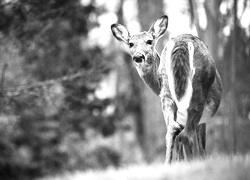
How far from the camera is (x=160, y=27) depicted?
17.9 ft

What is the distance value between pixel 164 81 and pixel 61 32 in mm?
10852

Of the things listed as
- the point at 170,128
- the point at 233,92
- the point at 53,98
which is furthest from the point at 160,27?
the point at 53,98

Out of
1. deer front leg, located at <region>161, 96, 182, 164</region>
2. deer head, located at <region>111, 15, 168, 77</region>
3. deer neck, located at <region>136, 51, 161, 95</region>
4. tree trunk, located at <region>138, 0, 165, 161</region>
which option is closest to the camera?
deer front leg, located at <region>161, 96, 182, 164</region>

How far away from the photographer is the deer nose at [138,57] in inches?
203

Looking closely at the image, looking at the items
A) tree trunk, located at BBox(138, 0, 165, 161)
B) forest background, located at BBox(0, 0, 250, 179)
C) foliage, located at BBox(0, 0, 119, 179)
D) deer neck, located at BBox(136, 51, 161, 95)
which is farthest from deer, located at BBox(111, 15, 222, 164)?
tree trunk, located at BBox(138, 0, 165, 161)

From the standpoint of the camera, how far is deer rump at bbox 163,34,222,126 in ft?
15.1

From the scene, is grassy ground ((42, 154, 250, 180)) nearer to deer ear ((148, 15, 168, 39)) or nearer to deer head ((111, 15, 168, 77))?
deer head ((111, 15, 168, 77))

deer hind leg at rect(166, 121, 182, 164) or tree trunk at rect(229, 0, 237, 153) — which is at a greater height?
tree trunk at rect(229, 0, 237, 153)

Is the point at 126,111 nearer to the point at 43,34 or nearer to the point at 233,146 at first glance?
the point at 43,34

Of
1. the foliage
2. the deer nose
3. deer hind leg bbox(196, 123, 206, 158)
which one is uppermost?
the foliage

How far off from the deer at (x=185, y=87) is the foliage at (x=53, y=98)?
581 cm

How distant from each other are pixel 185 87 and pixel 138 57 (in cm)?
79

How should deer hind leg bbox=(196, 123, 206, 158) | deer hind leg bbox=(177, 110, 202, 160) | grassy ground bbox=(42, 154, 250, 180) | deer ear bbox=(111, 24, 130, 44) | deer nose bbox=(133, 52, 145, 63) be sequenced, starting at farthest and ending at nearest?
1. deer ear bbox=(111, 24, 130, 44)
2. deer nose bbox=(133, 52, 145, 63)
3. deer hind leg bbox=(196, 123, 206, 158)
4. deer hind leg bbox=(177, 110, 202, 160)
5. grassy ground bbox=(42, 154, 250, 180)

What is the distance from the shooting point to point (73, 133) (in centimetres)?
1709
